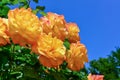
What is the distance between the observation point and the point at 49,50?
3.02m

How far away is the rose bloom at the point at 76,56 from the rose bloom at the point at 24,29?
35cm

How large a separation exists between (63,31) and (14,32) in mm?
478

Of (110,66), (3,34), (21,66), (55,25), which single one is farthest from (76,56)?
(110,66)

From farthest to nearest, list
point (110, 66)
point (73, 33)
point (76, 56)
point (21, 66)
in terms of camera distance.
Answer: point (110, 66), point (73, 33), point (76, 56), point (21, 66)

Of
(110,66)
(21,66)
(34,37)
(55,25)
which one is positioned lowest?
(21,66)

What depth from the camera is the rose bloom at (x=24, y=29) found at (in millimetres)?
2943

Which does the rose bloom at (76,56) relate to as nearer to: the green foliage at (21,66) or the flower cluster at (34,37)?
the flower cluster at (34,37)

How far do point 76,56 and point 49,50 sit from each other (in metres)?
0.32

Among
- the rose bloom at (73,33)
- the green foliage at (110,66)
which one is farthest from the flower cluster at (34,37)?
Result: the green foliage at (110,66)

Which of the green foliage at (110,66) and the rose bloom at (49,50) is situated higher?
the green foliage at (110,66)

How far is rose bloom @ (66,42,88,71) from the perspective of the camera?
3.18 meters

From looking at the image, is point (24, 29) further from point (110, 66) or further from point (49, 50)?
point (110, 66)

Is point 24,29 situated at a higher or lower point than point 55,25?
lower

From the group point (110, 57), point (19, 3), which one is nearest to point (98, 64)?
point (110, 57)
